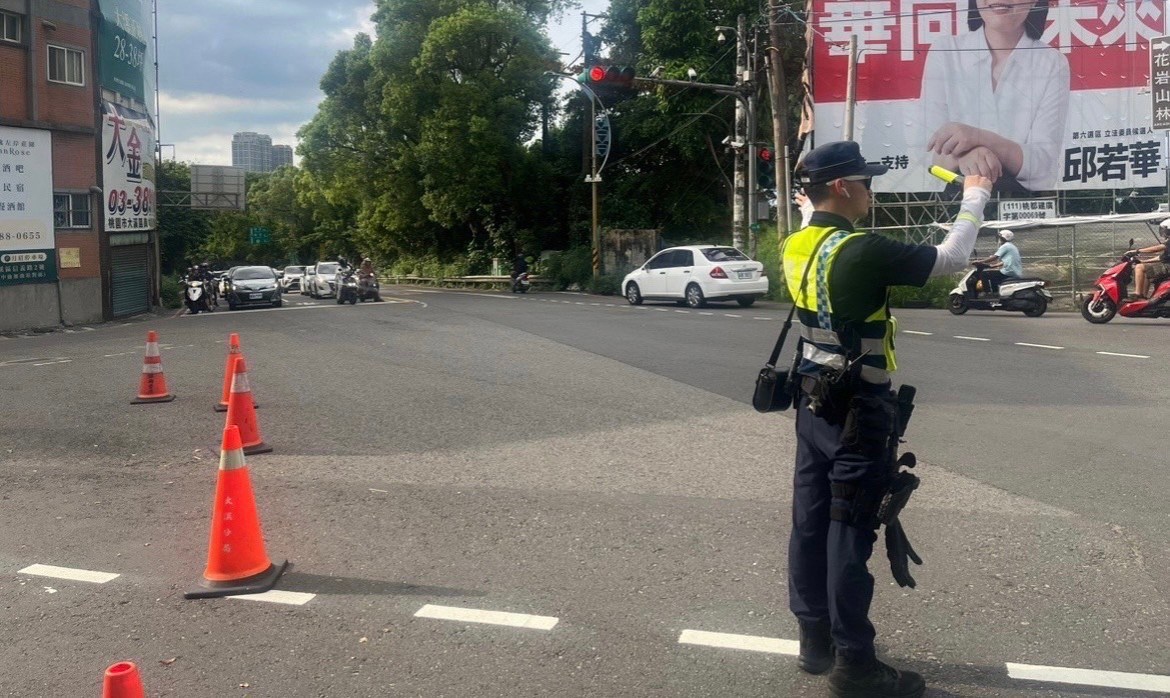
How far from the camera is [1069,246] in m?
26.4

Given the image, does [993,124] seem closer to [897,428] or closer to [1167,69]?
[1167,69]

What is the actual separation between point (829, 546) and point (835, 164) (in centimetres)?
134

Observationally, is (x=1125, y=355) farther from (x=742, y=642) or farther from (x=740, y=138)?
(x=740, y=138)

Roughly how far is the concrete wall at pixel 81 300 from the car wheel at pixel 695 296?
15.4 meters

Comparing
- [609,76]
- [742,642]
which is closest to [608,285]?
[609,76]

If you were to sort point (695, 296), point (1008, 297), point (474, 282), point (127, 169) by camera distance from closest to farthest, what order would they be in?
point (1008, 297) → point (695, 296) → point (127, 169) → point (474, 282)

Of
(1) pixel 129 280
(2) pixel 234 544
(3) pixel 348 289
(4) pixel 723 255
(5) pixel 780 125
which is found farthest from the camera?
(3) pixel 348 289

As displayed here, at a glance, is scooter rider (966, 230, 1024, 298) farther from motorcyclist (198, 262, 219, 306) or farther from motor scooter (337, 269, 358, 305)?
motorcyclist (198, 262, 219, 306)

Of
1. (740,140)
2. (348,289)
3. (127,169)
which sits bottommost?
(348,289)

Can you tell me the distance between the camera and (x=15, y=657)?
14.3 feet

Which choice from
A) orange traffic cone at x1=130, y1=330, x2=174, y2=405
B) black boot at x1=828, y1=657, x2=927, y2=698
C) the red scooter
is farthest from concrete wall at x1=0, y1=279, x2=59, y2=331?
black boot at x1=828, y1=657, x2=927, y2=698

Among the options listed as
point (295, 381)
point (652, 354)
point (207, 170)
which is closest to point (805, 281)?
point (295, 381)

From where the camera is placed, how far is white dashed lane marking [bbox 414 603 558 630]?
4598 millimetres

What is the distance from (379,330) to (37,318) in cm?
1148
